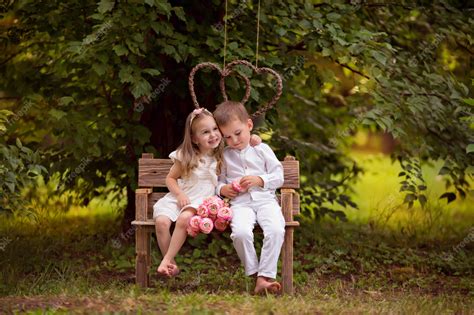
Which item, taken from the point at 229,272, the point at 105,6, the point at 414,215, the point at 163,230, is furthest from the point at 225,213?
the point at 414,215

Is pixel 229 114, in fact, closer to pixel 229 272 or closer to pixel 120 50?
pixel 120 50

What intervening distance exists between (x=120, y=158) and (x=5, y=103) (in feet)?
4.76

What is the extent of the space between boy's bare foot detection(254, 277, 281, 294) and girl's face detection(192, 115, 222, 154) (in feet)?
3.29

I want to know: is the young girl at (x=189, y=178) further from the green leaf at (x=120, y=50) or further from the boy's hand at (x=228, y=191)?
the green leaf at (x=120, y=50)

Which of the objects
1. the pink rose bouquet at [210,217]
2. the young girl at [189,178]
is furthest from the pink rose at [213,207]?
the young girl at [189,178]

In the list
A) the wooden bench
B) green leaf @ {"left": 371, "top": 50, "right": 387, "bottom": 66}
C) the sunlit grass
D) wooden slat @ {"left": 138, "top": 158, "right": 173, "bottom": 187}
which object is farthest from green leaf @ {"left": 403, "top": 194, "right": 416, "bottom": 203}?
wooden slat @ {"left": 138, "top": 158, "right": 173, "bottom": 187}

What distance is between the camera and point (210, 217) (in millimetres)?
4992

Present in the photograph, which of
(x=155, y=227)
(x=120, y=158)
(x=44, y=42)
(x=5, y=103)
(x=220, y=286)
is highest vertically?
(x=44, y=42)

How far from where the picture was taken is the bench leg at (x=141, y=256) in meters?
5.25

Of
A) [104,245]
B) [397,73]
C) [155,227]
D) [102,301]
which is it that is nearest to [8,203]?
[155,227]

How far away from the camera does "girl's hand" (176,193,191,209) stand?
512cm

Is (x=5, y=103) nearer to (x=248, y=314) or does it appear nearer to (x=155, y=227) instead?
(x=155, y=227)

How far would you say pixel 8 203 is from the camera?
17.2ft

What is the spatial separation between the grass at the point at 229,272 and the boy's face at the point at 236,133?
3.39 feet
